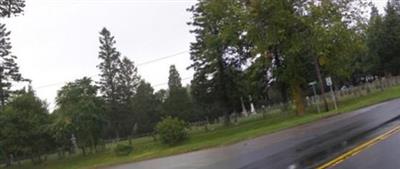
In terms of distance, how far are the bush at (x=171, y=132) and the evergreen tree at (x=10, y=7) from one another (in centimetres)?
2412

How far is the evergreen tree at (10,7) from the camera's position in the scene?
18516 mm

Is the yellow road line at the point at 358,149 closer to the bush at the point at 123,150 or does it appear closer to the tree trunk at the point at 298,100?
the bush at the point at 123,150

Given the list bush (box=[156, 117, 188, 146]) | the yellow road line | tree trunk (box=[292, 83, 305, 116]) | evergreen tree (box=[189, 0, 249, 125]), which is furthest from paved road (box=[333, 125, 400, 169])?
evergreen tree (box=[189, 0, 249, 125])

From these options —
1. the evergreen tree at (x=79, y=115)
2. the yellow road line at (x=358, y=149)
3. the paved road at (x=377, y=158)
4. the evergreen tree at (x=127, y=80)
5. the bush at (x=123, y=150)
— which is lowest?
the paved road at (x=377, y=158)

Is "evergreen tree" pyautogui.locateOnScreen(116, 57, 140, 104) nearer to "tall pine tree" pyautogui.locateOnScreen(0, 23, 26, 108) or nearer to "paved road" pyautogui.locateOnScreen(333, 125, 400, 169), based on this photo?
"tall pine tree" pyautogui.locateOnScreen(0, 23, 26, 108)

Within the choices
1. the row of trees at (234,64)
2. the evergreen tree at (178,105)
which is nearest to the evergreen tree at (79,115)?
the row of trees at (234,64)

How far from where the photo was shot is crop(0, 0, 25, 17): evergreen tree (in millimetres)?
18516

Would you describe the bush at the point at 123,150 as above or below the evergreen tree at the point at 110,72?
below

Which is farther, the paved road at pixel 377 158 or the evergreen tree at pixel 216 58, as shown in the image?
the evergreen tree at pixel 216 58

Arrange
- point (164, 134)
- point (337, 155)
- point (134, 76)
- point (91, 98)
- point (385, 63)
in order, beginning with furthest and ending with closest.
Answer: point (134, 76)
point (385, 63)
point (91, 98)
point (164, 134)
point (337, 155)

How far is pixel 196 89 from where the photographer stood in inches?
2803

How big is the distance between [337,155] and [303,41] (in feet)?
109

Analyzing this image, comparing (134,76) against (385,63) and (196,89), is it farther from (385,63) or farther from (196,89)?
(385,63)

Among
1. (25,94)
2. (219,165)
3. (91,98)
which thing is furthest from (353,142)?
(25,94)
